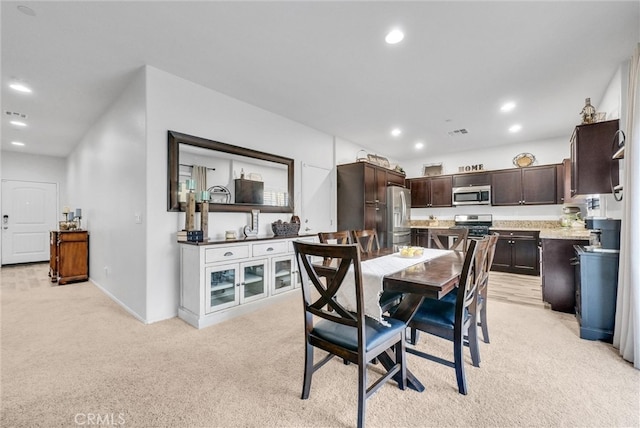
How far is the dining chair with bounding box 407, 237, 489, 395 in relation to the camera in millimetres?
1712

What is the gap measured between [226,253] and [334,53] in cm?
233

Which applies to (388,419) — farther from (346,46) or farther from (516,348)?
(346,46)

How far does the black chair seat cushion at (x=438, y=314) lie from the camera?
1806 mm

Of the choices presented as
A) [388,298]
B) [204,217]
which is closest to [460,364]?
[388,298]

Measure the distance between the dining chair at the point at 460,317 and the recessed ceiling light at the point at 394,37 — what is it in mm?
1832

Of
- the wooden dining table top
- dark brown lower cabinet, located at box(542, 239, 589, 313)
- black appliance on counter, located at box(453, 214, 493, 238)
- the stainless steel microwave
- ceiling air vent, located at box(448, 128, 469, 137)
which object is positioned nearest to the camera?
the wooden dining table top

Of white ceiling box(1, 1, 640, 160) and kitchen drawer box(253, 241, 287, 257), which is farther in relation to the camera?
kitchen drawer box(253, 241, 287, 257)

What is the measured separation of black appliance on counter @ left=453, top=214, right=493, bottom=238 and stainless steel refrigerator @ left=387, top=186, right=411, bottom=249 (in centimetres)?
128

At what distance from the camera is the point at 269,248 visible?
11.4 ft

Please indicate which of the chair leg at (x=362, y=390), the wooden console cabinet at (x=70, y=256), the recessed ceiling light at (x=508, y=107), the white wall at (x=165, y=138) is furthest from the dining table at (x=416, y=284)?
the wooden console cabinet at (x=70, y=256)

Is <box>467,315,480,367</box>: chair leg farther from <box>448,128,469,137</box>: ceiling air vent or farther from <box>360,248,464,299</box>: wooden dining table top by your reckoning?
<box>448,128,469,137</box>: ceiling air vent

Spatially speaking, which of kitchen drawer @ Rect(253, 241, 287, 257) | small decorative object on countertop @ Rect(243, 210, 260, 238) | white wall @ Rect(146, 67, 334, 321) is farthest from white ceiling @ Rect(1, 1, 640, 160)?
kitchen drawer @ Rect(253, 241, 287, 257)

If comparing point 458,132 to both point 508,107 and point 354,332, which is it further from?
point 354,332

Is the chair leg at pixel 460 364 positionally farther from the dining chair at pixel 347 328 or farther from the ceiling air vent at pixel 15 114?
the ceiling air vent at pixel 15 114
